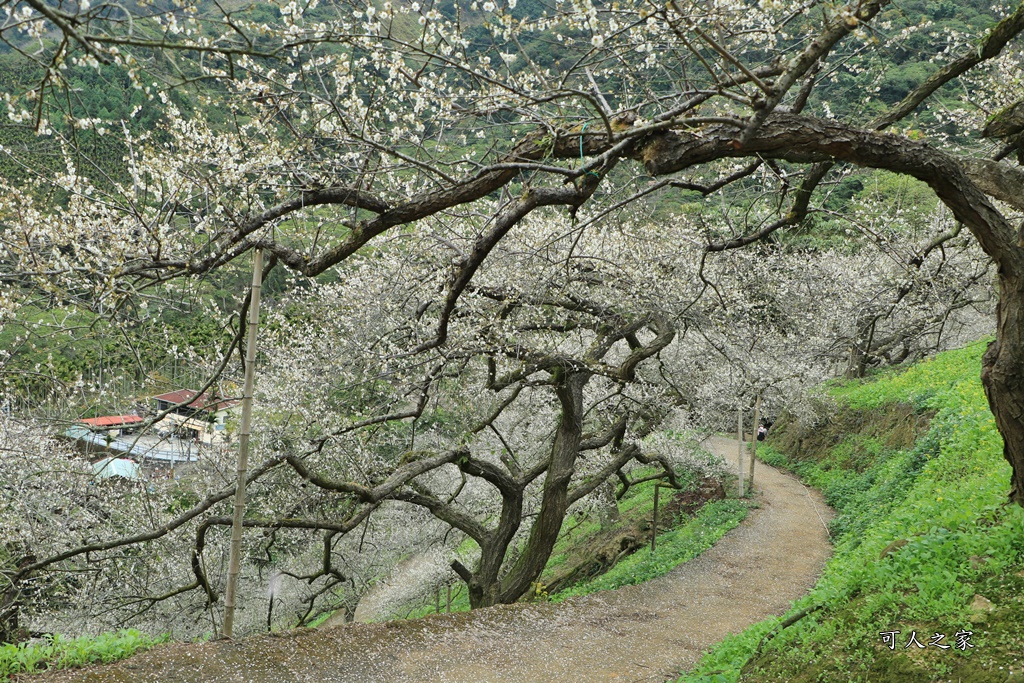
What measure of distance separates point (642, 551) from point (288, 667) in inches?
372

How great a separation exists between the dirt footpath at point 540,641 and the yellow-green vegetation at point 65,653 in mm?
144

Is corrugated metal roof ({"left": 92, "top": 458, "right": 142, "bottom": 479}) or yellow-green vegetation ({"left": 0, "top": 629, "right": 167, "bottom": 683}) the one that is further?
corrugated metal roof ({"left": 92, "top": 458, "right": 142, "bottom": 479})

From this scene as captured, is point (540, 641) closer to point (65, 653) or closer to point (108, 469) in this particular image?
point (65, 653)

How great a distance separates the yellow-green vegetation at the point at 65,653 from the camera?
16.1ft

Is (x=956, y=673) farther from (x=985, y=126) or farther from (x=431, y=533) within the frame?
(x=431, y=533)

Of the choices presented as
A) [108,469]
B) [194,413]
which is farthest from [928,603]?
[108,469]

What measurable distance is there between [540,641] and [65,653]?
4756mm

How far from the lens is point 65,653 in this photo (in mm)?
5129

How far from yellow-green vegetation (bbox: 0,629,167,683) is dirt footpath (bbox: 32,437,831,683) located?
0.14m

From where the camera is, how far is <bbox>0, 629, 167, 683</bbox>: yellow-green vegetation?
489cm

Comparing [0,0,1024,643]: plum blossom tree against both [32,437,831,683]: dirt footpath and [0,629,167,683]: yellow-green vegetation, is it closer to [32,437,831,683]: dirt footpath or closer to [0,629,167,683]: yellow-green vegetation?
[0,629,167,683]: yellow-green vegetation

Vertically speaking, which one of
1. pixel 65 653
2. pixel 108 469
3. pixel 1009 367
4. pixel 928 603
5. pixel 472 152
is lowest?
pixel 65 653

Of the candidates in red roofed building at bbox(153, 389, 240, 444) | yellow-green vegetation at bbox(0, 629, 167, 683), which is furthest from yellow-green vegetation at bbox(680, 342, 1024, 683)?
yellow-green vegetation at bbox(0, 629, 167, 683)

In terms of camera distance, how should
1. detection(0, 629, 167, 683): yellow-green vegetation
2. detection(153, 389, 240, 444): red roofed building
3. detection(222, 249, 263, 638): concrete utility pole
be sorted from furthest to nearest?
detection(222, 249, 263, 638): concrete utility pole
detection(0, 629, 167, 683): yellow-green vegetation
detection(153, 389, 240, 444): red roofed building
